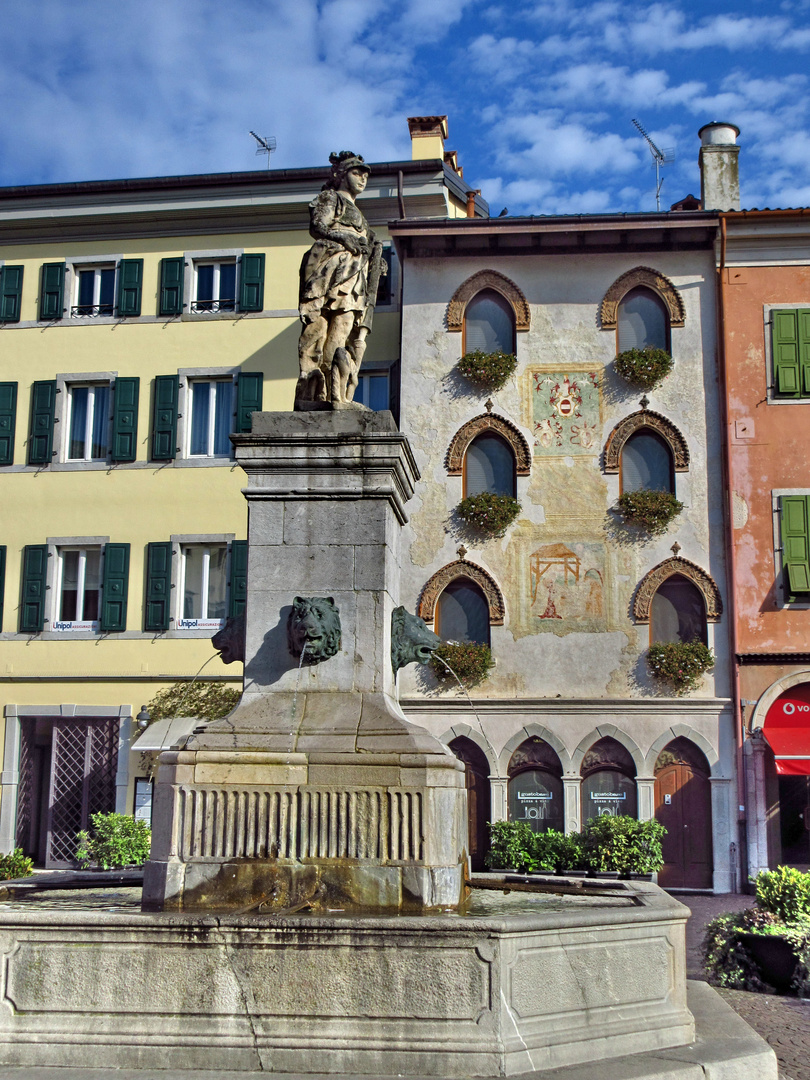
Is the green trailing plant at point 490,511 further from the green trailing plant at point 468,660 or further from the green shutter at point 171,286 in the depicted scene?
the green shutter at point 171,286

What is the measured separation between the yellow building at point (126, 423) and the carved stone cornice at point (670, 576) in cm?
665

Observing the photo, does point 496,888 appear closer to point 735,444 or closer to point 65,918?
point 65,918

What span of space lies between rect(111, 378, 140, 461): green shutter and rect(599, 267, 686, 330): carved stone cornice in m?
10.0

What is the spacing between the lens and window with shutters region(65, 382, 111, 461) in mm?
A: 25734

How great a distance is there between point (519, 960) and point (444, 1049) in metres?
0.58

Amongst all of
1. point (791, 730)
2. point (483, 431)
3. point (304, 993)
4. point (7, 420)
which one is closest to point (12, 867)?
point (304, 993)

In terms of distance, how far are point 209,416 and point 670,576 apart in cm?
1023

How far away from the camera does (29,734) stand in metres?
24.8

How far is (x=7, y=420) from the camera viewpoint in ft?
84.8

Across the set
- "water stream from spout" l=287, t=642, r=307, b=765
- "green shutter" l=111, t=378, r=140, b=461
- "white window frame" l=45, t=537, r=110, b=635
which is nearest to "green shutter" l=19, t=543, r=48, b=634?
"white window frame" l=45, t=537, r=110, b=635

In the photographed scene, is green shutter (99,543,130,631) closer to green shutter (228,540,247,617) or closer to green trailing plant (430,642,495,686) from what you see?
green shutter (228,540,247,617)

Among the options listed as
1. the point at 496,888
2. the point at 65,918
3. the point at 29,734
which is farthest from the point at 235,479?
the point at 65,918

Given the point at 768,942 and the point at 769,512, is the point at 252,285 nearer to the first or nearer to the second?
the point at 769,512

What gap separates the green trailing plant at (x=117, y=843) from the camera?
18719 mm
